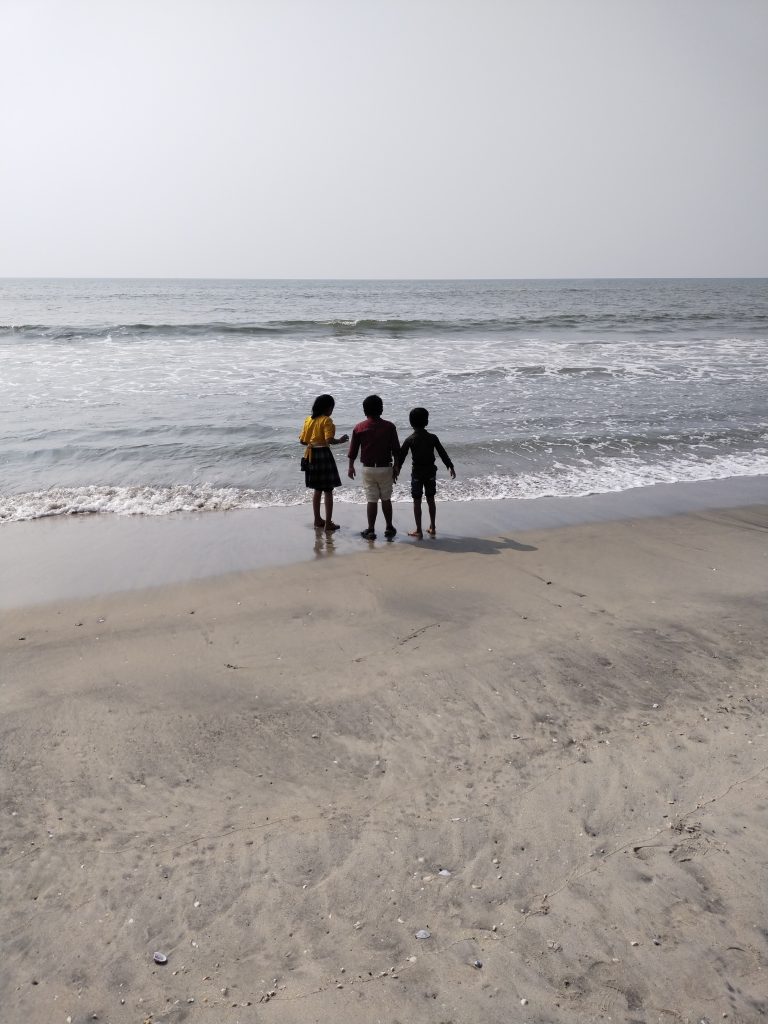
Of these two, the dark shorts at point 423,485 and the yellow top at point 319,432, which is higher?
the yellow top at point 319,432

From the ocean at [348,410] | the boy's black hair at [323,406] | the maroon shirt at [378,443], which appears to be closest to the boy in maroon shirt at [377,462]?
the maroon shirt at [378,443]

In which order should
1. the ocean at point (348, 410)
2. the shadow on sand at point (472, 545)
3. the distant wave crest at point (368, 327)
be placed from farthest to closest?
the distant wave crest at point (368, 327) → the ocean at point (348, 410) → the shadow on sand at point (472, 545)

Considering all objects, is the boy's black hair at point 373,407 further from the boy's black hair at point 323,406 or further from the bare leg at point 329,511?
the bare leg at point 329,511

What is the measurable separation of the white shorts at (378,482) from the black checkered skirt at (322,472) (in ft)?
1.12

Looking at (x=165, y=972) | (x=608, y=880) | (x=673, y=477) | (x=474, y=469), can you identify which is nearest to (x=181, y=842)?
(x=165, y=972)

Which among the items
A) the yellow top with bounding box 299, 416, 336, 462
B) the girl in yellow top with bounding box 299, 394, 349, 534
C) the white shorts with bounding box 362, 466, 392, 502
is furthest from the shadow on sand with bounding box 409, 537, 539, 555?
the yellow top with bounding box 299, 416, 336, 462

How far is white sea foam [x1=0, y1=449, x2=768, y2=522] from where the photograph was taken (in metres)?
8.88

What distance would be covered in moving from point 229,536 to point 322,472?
1.23 meters

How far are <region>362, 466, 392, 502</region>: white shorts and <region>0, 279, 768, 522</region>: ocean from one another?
1491mm

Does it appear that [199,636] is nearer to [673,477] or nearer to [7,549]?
[7,549]

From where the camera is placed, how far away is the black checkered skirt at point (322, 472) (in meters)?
8.09

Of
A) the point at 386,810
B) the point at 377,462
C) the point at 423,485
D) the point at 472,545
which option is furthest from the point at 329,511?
the point at 386,810

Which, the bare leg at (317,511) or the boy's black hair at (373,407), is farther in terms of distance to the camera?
the bare leg at (317,511)

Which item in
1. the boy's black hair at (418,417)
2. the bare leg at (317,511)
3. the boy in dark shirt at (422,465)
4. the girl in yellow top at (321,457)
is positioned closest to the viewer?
the boy's black hair at (418,417)
